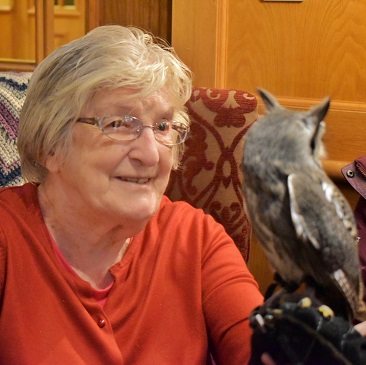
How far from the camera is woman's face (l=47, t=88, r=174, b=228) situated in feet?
3.59

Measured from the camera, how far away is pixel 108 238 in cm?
122

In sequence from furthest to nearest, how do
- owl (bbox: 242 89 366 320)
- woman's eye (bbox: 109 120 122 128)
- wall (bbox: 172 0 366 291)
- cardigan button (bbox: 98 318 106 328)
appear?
cardigan button (bbox: 98 318 106 328), woman's eye (bbox: 109 120 122 128), wall (bbox: 172 0 366 291), owl (bbox: 242 89 366 320)

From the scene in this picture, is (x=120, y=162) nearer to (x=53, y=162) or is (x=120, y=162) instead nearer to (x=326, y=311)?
(x=53, y=162)

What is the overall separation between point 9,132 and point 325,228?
1.08 m

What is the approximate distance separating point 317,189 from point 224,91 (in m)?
1.13

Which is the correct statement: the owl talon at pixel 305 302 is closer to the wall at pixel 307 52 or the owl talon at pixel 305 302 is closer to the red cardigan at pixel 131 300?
the wall at pixel 307 52

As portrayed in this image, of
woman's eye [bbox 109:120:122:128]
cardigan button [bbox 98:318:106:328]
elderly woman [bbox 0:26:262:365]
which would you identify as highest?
woman's eye [bbox 109:120:122:128]

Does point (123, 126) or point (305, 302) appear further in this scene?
point (123, 126)

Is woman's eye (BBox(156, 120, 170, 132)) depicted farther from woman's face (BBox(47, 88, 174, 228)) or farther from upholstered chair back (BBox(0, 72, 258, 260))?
upholstered chair back (BBox(0, 72, 258, 260))

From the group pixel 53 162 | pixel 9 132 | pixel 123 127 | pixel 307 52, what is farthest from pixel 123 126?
pixel 9 132

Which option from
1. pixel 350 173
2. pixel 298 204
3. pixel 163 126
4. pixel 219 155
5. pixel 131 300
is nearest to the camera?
pixel 298 204

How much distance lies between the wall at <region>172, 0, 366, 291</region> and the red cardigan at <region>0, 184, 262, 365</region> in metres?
0.12

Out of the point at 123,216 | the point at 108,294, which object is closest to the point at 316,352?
the point at 123,216

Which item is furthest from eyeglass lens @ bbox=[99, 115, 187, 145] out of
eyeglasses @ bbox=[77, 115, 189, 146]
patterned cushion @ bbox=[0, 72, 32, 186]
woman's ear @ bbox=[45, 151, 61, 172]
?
patterned cushion @ bbox=[0, 72, 32, 186]
